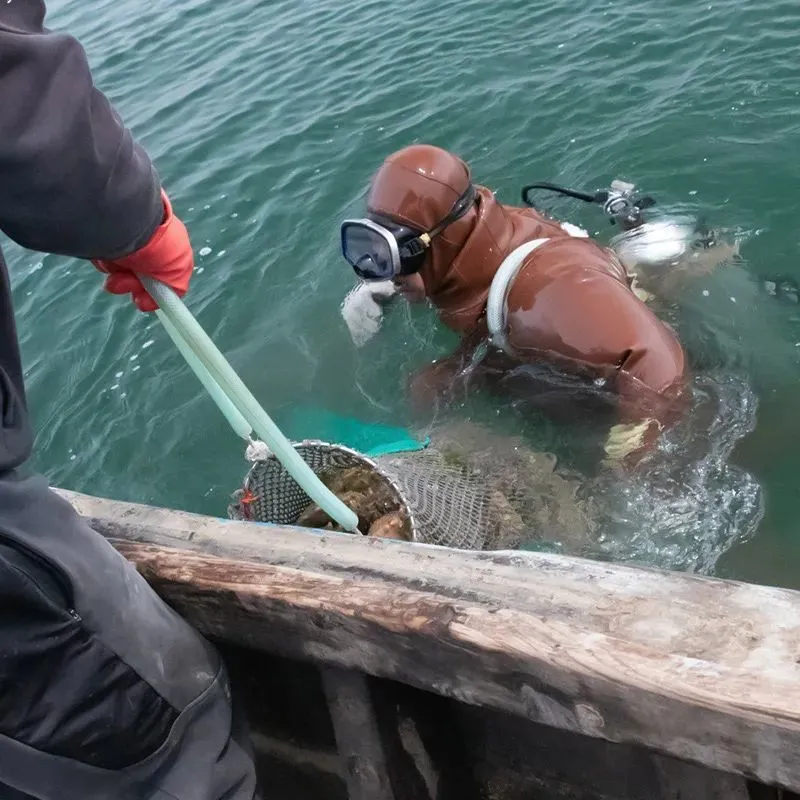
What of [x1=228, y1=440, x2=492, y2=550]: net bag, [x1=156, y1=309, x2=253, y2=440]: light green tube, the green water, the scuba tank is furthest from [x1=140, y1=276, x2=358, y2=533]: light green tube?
the scuba tank

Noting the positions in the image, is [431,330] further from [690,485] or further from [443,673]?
[443,673]

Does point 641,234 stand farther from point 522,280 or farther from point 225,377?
point 225,377

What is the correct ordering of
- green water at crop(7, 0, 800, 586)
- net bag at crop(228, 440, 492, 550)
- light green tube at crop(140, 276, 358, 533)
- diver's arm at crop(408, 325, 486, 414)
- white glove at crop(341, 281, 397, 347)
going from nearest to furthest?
light green tube at crop(140, 276, 358, 533) → net bag at crop(228, 440, 492, 550) → diver's arm at crop(408, 325, 486, 414) → green water at crop(7, 0, 800, 586) → white glove at crop(341, 281, 397, 347)

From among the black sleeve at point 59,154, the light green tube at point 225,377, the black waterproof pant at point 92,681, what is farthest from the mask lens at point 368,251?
the black waterproof pant at point 92,681

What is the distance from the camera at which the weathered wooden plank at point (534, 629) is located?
146 centimetres

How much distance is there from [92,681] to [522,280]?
2568 millimetres

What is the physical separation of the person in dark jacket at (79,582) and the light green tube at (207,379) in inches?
3.3

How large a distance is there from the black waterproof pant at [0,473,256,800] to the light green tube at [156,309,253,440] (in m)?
0.51

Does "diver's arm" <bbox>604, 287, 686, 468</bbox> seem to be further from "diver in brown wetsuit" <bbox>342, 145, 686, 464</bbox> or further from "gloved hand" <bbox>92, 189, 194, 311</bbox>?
"gloved hand" <bbox>92, 189, 194, 311</bbox>

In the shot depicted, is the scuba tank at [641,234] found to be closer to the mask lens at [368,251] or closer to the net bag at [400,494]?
the mask lens at [368,251]

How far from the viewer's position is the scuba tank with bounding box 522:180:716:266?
5039mm

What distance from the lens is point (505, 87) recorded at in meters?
7.76

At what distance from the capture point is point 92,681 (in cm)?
182

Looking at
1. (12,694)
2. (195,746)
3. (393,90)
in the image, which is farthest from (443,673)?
(393,90)
